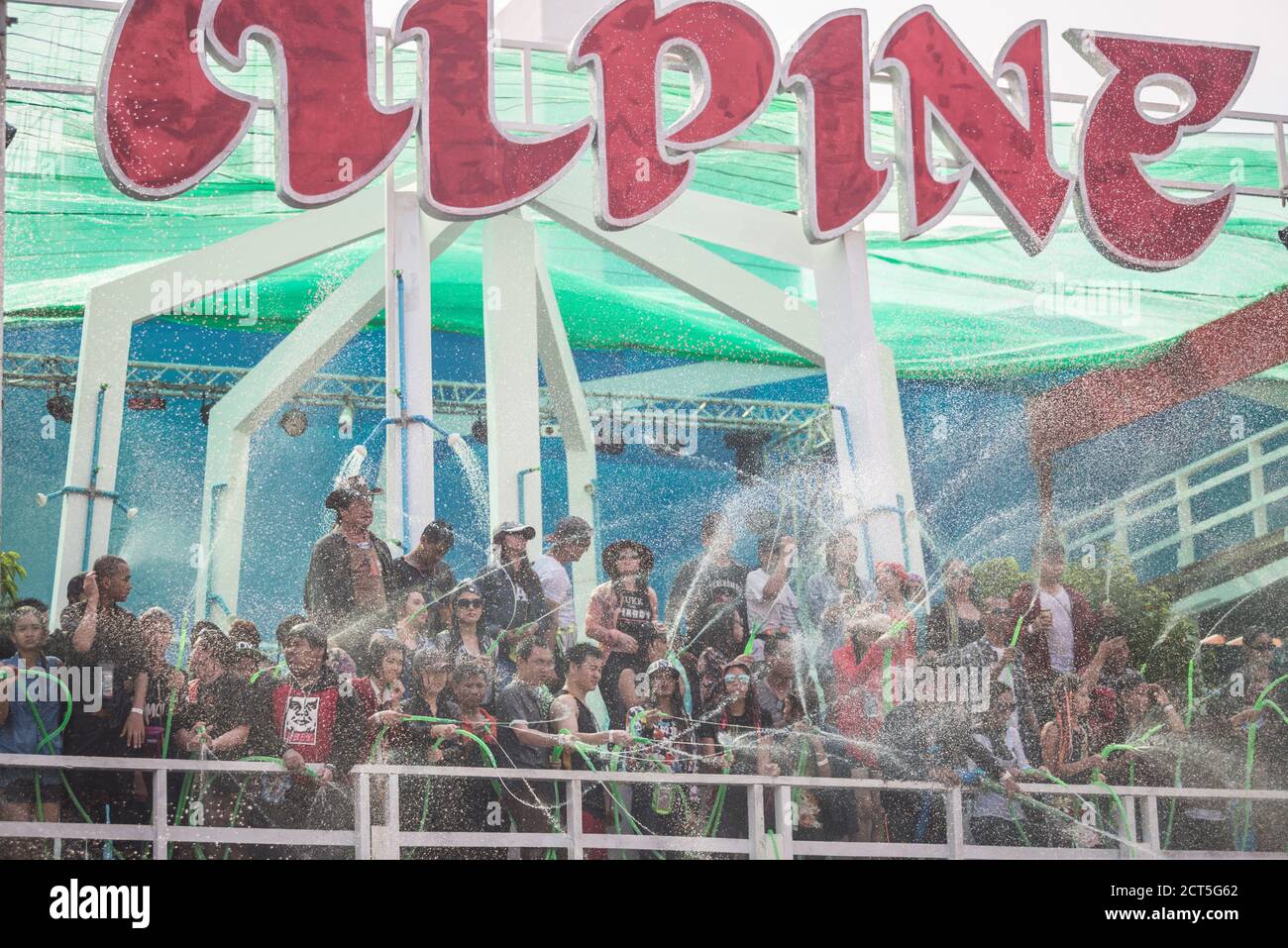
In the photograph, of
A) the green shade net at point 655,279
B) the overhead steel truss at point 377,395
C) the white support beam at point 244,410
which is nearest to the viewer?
the white support beam at point 244,410

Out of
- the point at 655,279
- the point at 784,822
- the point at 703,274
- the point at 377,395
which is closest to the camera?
the point at 784,822

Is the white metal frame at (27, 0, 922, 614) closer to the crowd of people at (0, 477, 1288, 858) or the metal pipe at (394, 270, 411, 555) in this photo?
the metal pipe at (394, 270, 411, 555)

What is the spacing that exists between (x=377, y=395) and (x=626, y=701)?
11.6 feet

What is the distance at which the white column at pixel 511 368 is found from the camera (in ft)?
27.8

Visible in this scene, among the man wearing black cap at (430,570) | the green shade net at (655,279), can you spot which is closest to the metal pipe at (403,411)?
the man wearing black cap at (430,570)

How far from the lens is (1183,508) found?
10016mm

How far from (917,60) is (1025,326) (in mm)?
2384

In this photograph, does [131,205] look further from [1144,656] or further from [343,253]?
[1144,656]

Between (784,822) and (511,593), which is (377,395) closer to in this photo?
(511,593)

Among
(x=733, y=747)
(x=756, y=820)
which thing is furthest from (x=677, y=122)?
(x=756, y=820)

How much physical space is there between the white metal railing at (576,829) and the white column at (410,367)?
137 cm

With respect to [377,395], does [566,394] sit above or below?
below

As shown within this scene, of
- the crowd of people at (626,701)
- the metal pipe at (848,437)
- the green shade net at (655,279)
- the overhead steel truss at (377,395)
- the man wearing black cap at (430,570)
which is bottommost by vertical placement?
the crowd of people at (626,701)

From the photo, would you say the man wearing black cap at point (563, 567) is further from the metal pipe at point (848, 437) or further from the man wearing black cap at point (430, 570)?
the metal pipe at point (848, 437)
